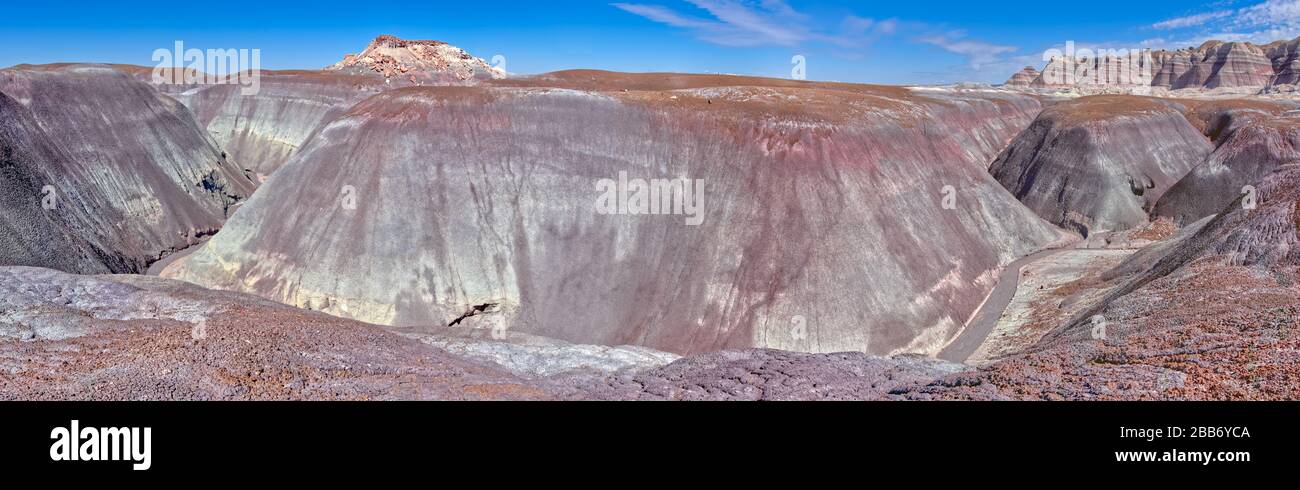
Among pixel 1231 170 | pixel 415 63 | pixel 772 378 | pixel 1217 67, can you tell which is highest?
pixel 1217 67

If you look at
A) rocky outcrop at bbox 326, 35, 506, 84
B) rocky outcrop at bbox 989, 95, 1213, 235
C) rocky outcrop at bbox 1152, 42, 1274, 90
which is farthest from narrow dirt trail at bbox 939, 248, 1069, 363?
rocky outcrop at bbox 1152, 42, 1274, 90

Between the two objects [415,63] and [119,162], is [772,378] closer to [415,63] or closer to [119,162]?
[119,162]

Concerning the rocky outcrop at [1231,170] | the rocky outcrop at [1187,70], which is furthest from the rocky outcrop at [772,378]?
the rocky outcrop at [1187,70]

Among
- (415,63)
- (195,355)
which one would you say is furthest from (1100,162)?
(415,63)

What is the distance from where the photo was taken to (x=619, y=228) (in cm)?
3231

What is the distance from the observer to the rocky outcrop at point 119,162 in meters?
38.1

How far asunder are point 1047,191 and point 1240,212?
2614 cm

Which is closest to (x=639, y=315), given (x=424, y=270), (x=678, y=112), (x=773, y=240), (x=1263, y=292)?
(x=773, y=240)

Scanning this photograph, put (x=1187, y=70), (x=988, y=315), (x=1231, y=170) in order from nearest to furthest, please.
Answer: (x=988, y=315) < (x=1231, y=170) < (x=1187, y=70)

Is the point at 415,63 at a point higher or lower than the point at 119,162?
higher

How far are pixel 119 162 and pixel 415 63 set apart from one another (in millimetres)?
50966

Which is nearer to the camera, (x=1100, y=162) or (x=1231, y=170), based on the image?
(x=1231, y=170)

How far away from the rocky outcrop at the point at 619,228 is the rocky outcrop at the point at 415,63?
55.2 meters
